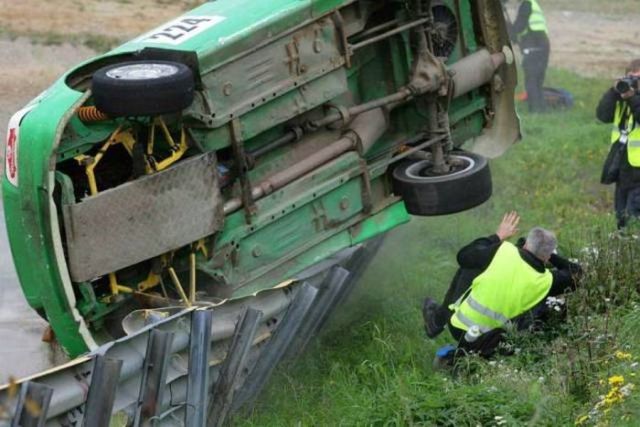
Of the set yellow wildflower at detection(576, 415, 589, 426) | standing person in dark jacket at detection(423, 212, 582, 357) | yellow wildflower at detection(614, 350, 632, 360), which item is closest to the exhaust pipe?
standing person in dark jacket at detection(423, 212, 582, 357)

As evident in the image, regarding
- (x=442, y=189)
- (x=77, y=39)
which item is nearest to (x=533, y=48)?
(x=77, y=39)

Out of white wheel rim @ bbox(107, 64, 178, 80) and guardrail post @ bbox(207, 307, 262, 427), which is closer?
white wheel rim @ bbox(107, 64, 178, 80)

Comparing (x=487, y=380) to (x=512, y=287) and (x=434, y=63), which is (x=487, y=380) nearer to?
(x=512, y=287)

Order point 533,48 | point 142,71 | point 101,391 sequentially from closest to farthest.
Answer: point 101,391, point 142,71, point 533,48

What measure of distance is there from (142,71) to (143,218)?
31.2 inches

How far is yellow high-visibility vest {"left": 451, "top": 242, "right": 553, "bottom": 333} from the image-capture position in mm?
6914

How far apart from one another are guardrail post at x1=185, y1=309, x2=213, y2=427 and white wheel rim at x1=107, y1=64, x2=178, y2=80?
1298 mm

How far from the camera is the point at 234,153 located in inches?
278

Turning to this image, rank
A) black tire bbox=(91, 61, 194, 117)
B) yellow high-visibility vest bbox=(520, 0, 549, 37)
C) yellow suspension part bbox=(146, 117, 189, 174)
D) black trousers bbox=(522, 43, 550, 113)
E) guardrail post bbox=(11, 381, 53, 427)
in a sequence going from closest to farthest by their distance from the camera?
guardrail post bbox=(11, 381, 53, 427)
black tire bbox=(91, 61, 194, 117)
yellow suspension part bbox=(146, 117, 189, 174)
black trousers bbox=(522, 43, 550, 113)
yellow high-visibility vest bbox=(520, 0, 549, 37)

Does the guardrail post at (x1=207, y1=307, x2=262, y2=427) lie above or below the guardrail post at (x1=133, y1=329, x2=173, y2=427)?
below

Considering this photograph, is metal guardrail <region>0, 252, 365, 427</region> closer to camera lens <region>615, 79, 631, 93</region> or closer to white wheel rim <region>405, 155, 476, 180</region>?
white wheel rim <region>405, 155, 476, 180</region>

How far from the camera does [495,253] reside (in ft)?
24.1

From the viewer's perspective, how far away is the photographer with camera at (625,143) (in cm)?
949

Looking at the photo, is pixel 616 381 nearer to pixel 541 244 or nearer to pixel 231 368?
pixel 541 244
